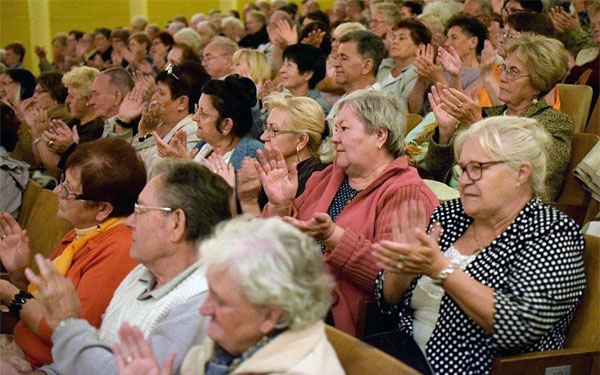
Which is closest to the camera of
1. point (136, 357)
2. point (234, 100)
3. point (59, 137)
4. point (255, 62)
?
point (136, 357)

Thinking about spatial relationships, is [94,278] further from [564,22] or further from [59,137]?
[564,22]

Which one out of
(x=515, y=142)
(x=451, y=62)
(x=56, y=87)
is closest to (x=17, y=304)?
(x=515, y=142)

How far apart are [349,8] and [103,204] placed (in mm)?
6185

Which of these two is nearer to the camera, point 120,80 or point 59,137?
point 59,137

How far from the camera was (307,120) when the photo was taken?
346cm

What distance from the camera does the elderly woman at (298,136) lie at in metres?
3.38

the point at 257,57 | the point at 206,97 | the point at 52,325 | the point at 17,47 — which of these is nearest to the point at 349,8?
the point at 257,57

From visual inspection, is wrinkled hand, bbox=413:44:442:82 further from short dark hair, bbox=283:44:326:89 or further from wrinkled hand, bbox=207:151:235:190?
wrinkled hand, bbox=207:151:235:190

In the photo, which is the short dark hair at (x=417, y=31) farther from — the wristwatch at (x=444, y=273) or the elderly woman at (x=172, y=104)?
the wristwatch at (x=444, y=273)

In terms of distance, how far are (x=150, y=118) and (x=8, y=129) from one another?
72cm

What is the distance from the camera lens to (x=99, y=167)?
2609 mm

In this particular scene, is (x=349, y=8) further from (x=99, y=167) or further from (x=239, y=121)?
(x=99, y=167)

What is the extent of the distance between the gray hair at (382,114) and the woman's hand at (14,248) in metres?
1.21

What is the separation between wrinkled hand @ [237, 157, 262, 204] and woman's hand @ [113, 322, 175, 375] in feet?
4.57
